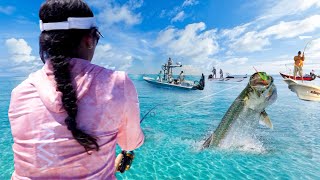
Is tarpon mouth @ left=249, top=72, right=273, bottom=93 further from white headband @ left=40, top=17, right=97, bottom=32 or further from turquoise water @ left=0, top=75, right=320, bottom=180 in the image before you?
white headband @ left=40, top=17, right=97, bottom=32

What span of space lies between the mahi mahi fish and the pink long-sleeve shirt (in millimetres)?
5120

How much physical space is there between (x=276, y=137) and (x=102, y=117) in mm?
11732

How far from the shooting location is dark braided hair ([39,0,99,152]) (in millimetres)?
1311

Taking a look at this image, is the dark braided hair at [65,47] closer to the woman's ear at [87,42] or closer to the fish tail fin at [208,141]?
the woman's ear at [87,42]

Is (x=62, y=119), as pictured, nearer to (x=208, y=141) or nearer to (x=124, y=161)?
(x=124, y=161)

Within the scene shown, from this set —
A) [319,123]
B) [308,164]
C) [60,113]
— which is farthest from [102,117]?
[319,123]

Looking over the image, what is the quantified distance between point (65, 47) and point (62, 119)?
1.38ft

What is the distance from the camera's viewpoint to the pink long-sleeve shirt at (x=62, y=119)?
1.34 m

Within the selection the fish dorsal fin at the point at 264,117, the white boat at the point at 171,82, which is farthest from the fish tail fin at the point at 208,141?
the white boat at the point at 171,82

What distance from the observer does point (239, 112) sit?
23.1 ft

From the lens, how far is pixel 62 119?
1.34m

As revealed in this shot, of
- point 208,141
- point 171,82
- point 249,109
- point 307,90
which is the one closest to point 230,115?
point 249,109

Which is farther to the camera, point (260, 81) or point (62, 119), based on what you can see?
point (260, 81)

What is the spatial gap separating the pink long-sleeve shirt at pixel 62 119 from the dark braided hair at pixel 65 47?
4 centimetres
